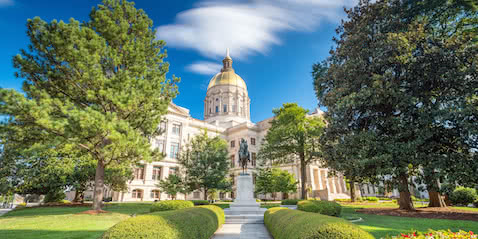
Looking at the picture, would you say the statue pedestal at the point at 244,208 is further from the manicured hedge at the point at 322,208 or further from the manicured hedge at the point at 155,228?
the manicured hedge at the point at 155,228

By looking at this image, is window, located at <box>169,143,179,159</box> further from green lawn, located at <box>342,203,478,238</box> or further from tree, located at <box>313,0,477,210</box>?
green lawn, located at <box>342,203,478,238</box>

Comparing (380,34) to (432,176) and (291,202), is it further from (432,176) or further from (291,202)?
(291,202)

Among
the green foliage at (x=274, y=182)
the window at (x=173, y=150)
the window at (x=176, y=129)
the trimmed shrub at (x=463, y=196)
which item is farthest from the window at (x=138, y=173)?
the trimmed shrub at (x=463, y=196)

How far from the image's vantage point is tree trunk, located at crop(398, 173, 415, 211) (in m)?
14.7

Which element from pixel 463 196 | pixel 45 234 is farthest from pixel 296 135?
pixel 45 234

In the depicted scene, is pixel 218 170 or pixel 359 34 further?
pixel 218 170

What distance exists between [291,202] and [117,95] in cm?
1880

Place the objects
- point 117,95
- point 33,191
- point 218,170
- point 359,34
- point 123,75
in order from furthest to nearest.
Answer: point 218,170
point 33,191
point 359,34
point 123,75
point 117,95

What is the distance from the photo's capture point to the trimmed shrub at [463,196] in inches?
829

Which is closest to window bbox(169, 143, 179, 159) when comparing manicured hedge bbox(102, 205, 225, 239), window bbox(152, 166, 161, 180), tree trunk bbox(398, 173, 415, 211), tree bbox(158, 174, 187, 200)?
window bbox(152, 166, 161, 180)

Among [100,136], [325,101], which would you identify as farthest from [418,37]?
[100,136]

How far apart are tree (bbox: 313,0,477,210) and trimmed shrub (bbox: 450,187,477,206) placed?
10.3 meters

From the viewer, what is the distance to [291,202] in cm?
2423

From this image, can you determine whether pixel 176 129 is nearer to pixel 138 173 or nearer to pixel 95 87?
pixel 138 173
